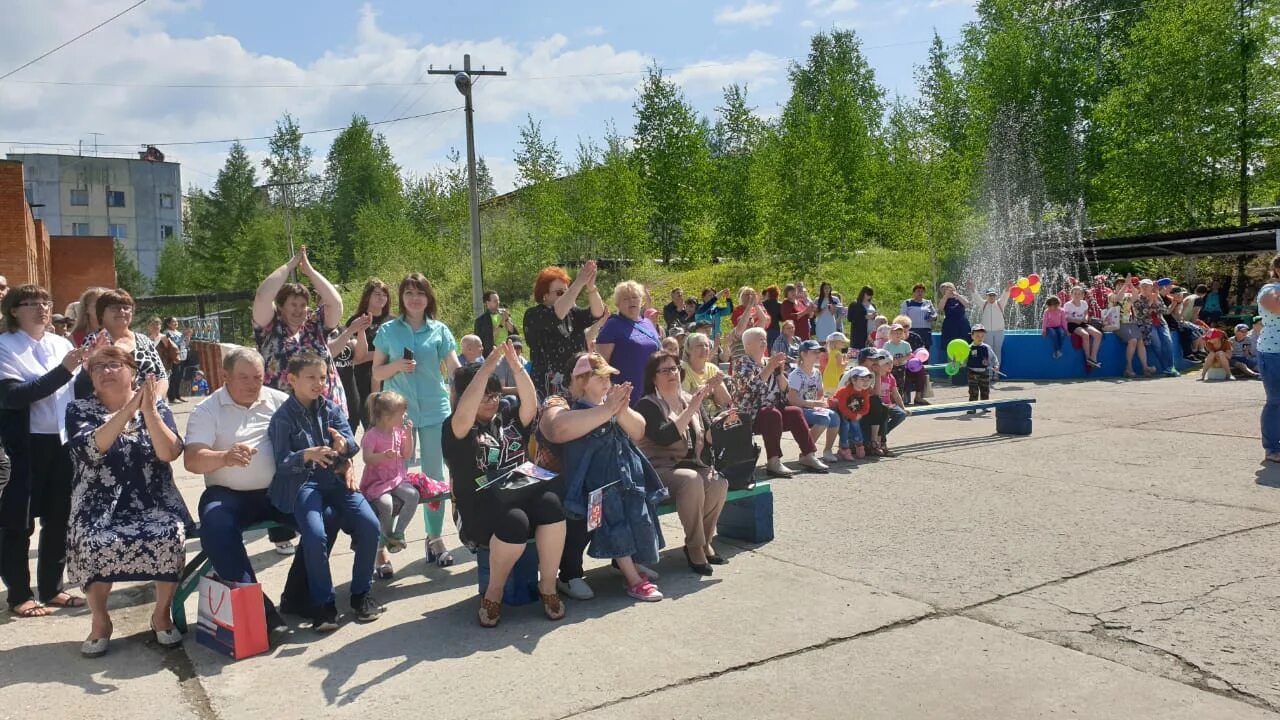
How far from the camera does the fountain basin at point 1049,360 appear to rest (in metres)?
16.5

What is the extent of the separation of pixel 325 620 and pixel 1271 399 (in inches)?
307

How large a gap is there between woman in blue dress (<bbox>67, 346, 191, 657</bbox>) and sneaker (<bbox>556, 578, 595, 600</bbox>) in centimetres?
193

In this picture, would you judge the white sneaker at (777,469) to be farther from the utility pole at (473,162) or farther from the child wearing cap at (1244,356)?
the utility pole at (473,162)

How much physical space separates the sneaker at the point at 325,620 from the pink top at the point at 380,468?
773mm

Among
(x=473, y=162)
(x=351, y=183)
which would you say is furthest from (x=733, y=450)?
(x=351, y=183)

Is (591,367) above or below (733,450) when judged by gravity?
above

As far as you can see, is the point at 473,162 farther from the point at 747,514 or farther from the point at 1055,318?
the point at 747,514

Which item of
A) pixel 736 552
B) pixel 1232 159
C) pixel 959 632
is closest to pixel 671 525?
pixel 736 552

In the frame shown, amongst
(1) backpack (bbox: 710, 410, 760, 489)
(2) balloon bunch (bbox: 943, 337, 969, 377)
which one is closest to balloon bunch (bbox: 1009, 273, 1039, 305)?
(2) balloon bunch (bbox: 943, 337, 969, 377)

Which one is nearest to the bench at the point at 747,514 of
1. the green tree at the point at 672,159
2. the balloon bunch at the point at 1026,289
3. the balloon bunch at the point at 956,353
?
the balloon bunch at the point at 956,353

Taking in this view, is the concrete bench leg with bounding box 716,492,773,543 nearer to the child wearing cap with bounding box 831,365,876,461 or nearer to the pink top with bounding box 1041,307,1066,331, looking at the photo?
the child wearing cap with bounding box 831,365,876,461

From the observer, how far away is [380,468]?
5426 mm

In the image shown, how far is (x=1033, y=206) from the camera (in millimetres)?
41562

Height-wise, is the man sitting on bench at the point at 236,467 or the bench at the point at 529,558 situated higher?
the man sitting on bench at the point at 236,467
